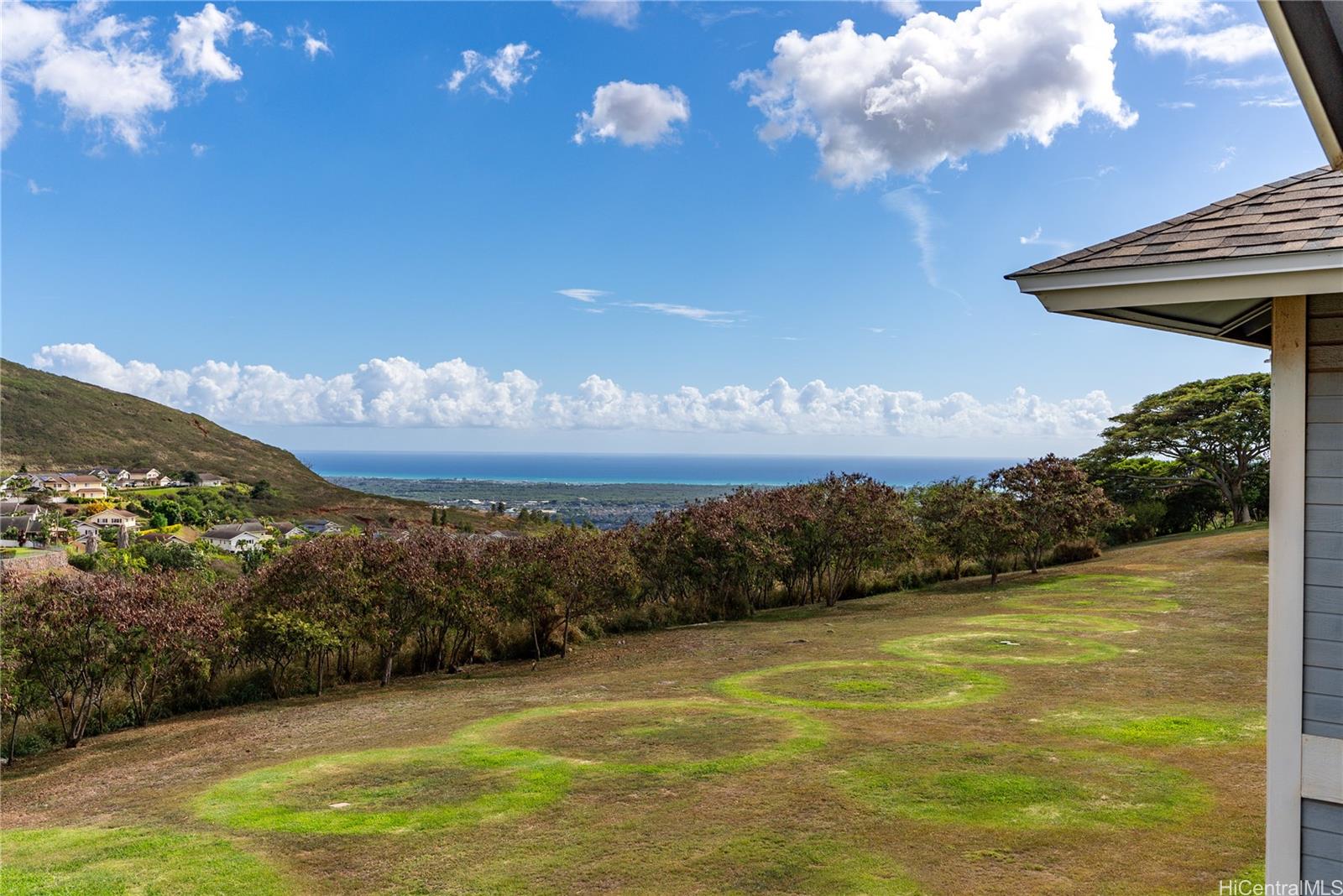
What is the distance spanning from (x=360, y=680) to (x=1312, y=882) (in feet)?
46.6

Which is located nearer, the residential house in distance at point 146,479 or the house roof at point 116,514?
the house roof at point 116,514

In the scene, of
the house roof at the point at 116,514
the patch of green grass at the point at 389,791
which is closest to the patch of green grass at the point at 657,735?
the patch of green grass at the point at 389,791

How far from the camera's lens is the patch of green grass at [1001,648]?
12.1 metres

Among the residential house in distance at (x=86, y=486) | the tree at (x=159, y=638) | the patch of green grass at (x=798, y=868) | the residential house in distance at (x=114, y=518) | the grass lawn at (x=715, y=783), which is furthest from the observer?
the residential house in distance at (x=86, y=486)

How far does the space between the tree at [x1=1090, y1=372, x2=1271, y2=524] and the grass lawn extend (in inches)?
709

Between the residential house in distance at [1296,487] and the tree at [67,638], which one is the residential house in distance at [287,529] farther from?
the residential house in distance at [1296,487]

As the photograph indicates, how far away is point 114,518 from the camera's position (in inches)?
1917

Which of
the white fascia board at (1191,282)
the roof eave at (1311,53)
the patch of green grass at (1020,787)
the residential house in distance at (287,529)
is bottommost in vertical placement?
the residential house in distance at (287,529)

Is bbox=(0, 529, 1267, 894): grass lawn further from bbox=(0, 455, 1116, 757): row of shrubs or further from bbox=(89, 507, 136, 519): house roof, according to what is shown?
bbox=(89, 507, 136, 519): house roof

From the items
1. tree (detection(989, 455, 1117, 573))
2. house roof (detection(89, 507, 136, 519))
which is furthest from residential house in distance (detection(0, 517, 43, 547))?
tree (detection(989, 455, 1117, 573))

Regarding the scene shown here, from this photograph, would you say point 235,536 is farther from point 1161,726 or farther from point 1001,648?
point 1161,726

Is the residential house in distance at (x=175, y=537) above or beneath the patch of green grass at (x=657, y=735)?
beneath

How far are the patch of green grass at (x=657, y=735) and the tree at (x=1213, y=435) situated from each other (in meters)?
25.8

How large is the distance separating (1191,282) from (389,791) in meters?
7.50
